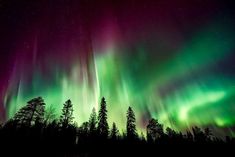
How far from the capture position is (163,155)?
94.1ft

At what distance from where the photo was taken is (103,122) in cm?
4881

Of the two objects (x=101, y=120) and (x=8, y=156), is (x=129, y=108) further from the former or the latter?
(x=8, y=156)

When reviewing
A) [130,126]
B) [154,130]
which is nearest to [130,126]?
[130,126]

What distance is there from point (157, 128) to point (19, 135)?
47498 millimetres

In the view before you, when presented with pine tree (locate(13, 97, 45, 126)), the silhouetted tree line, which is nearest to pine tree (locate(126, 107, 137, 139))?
the silhouetted tree line

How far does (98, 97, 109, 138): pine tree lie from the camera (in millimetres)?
46388

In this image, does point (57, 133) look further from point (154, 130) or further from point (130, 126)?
point (154, 130)

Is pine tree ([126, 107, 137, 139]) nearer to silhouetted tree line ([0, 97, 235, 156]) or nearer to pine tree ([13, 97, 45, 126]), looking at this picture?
silhouetted tree line ([0, 97, 235, 156])

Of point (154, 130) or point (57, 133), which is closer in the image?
point (57, 133)

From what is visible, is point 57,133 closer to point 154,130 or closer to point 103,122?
point 103,122

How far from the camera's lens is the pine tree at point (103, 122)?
4639cm

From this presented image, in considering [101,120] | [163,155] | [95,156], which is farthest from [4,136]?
[163,155]

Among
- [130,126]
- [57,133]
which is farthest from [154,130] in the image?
[57,133]

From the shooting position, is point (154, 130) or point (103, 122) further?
point (154, 130)
